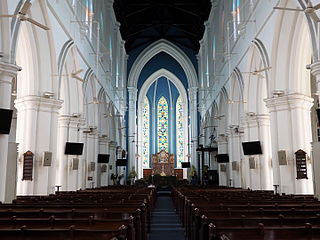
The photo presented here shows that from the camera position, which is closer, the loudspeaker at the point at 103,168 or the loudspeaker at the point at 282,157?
the loudspeaker at the point at 282,157

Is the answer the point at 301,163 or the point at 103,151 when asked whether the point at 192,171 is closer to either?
the point at 103,151

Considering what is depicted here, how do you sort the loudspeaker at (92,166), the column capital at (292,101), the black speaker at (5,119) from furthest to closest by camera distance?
the loudspeaker at (92,166)
the column capital at (292,101)
the black speaker at (5,119)

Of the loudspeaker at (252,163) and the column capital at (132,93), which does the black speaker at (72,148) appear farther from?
the column capital at (132,93)

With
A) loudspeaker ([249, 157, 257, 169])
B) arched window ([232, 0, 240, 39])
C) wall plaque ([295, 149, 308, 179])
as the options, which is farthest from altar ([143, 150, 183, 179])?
wall plaque ([295, 149, 308, 179])

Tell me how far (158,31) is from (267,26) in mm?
24159

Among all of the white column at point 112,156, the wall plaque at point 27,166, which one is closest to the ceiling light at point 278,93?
the wall plaque at point 27,166

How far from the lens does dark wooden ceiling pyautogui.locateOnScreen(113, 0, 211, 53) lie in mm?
31500

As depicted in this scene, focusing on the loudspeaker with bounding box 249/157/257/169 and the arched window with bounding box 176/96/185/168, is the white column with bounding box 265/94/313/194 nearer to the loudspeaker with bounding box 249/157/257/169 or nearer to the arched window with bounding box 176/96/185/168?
the loudspeaker with bounding box 249/157/257/169

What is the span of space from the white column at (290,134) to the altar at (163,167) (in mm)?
25124

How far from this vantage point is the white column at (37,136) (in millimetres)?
12508

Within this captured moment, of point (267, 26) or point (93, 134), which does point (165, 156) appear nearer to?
point (93, 134)

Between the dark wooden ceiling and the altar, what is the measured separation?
37.7 ft

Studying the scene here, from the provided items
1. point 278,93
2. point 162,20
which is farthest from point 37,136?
point 162,20

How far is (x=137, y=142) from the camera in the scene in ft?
→ 124
